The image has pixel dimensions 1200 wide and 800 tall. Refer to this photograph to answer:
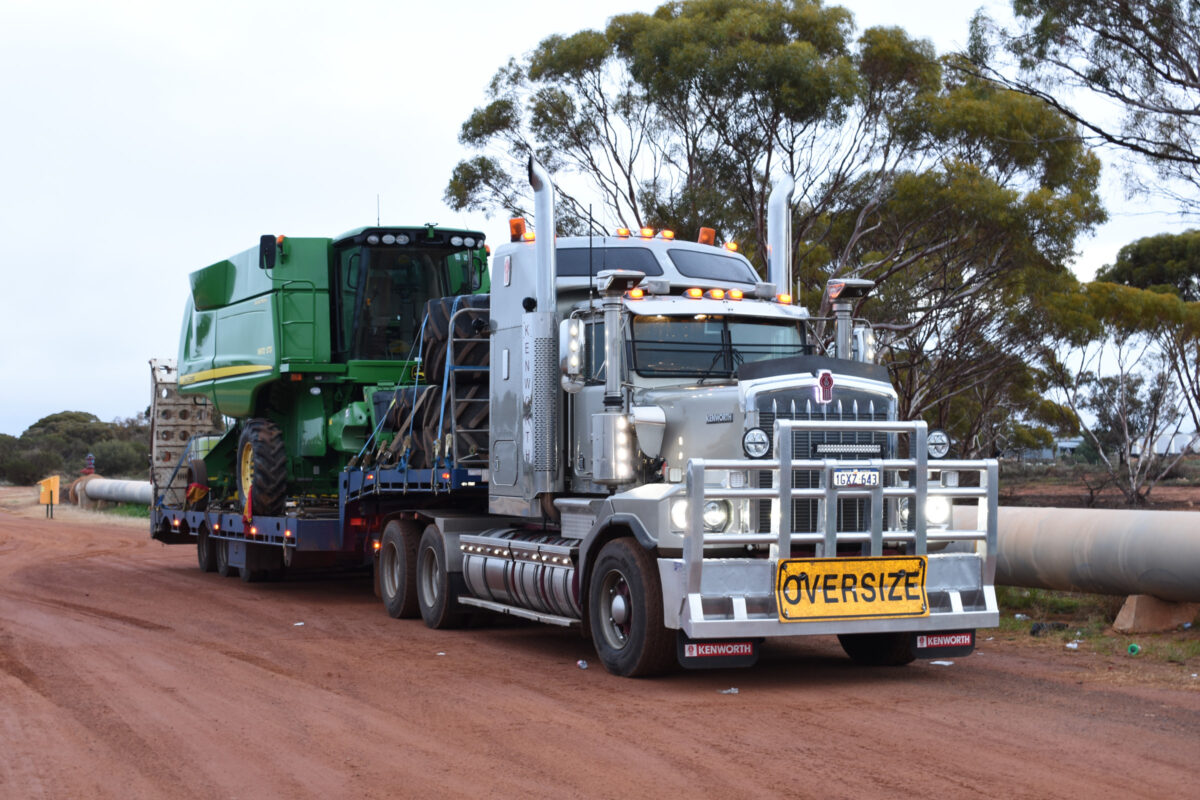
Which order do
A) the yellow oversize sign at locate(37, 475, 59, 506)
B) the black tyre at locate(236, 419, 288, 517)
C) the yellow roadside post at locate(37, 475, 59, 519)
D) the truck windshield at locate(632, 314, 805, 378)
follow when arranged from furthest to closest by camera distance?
the yellow oversize sign at locate(37, 475, 59, 506), the yellow roadside post at locate(37, 475, 59, 519), the black tyre at locate(236, 419, 288, 517), the truck windshield at locate(632, 314, 805, 378)

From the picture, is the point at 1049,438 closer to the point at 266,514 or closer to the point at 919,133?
the point at 919,133

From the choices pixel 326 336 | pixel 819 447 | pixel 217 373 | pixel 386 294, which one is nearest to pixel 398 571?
pixel 326 336

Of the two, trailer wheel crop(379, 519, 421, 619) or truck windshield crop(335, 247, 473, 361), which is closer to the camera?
trailer wheel crop(379, 519, 421, 619)

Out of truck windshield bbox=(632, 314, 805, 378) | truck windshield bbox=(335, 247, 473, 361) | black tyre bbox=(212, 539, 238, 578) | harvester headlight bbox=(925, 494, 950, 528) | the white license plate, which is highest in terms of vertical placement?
truck windshield bbox=(335, 247, 473, 361)

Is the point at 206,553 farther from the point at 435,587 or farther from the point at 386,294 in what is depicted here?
the point at 435,587

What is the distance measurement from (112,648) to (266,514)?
553 centimetres

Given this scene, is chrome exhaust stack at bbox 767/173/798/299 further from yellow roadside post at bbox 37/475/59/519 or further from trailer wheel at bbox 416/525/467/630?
yellow roadside post at bbox 37/475/59/519

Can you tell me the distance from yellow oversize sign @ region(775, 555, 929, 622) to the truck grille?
41 cm

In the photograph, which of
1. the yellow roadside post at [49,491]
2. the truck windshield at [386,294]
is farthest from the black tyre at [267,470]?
the yellow roadside post at [49,491]

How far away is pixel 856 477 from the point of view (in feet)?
33.6

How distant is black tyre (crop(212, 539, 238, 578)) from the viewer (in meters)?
20.6

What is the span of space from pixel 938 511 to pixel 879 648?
4.26 feet

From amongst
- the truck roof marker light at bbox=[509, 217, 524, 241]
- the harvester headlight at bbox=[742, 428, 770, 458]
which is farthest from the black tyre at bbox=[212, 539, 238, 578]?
the harvester headlight at bbox=[742, 428, 770, 458]

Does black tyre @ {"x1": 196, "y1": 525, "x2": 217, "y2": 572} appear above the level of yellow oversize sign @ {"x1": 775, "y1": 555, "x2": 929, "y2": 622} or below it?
below
